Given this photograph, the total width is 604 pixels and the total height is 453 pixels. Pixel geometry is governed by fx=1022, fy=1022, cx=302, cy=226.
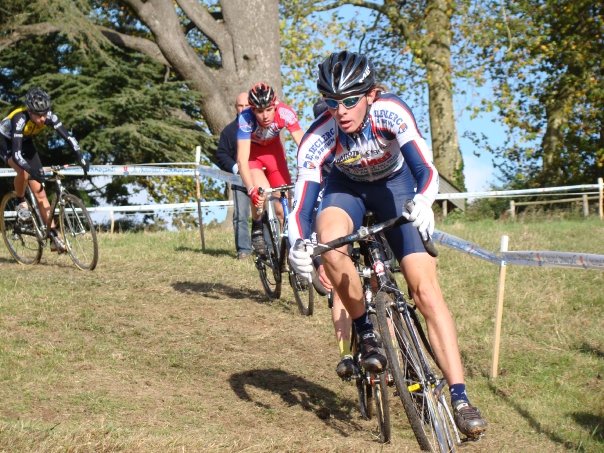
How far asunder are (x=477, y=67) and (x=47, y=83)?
13.2 metres

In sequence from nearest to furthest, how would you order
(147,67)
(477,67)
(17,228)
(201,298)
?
(201,298), (17,228), (147,67), (477,67)

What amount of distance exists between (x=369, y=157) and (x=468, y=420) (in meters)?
1.69

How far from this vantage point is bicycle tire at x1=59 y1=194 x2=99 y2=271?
12219 millimetres

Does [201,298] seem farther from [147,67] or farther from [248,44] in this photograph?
[147,67]

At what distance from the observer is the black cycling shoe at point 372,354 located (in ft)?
19.8

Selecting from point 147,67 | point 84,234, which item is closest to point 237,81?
point 147,67

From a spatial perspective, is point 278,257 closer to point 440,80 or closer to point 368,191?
point 368,191

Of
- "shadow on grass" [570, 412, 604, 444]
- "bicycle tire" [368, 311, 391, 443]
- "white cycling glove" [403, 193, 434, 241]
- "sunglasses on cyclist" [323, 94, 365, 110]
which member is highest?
"sunglasses on cyclist" [323, 94, 365, 110]

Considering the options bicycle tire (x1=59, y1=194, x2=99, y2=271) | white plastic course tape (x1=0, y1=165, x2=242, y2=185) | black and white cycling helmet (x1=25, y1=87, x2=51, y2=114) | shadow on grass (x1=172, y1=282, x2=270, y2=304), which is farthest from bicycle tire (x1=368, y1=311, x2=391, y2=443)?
white plastic course tape (x1=0, y1=165, x2=242, y2=185)

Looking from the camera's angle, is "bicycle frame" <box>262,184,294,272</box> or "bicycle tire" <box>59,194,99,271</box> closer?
"bicycle frame" <box>262,184,294,272</box>

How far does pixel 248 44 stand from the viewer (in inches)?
899

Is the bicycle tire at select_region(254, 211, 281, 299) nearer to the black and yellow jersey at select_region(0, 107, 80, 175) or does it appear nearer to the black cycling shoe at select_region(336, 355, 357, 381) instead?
the black and yellow jersey at select_region(0, 107, 80, 175)

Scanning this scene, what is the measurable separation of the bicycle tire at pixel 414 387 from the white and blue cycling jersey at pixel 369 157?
71 centimetres

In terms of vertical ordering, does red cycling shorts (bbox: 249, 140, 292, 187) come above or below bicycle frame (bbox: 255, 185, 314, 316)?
above
